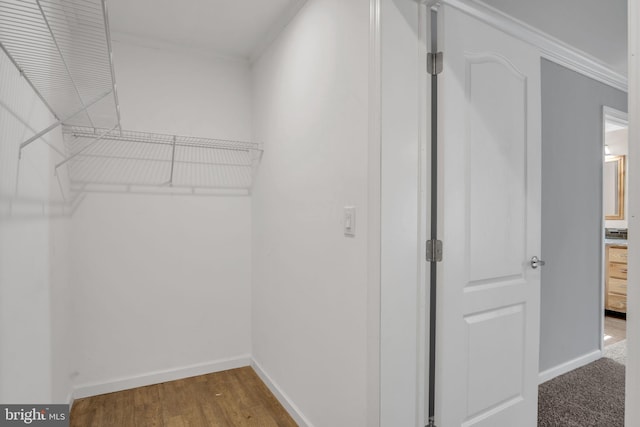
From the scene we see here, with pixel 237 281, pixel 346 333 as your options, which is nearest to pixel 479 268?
pixel 346 333

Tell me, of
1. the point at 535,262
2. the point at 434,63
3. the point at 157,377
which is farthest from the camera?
the point at 157,377

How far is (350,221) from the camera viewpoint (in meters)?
1.59

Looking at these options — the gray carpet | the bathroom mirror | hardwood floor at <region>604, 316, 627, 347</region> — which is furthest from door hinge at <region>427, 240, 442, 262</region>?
the bathroom mirror

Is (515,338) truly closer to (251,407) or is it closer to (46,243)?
(251,407)

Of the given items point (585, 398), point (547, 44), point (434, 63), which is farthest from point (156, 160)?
point (585, 398)

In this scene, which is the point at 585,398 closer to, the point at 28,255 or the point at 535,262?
the point at 535,262

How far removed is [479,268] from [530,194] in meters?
0.55

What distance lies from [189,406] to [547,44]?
3487mm

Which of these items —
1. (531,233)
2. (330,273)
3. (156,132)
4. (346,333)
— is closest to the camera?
(346,333)

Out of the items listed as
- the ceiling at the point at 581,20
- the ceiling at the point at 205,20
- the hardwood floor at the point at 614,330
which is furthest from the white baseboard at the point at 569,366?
the ceiling at the point at 205,20

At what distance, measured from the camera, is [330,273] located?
177 cm

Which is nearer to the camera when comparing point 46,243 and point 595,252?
point 46,243

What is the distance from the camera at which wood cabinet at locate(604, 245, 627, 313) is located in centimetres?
394

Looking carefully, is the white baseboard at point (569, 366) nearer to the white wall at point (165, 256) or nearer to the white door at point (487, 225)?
the white door at point (487, 225)
